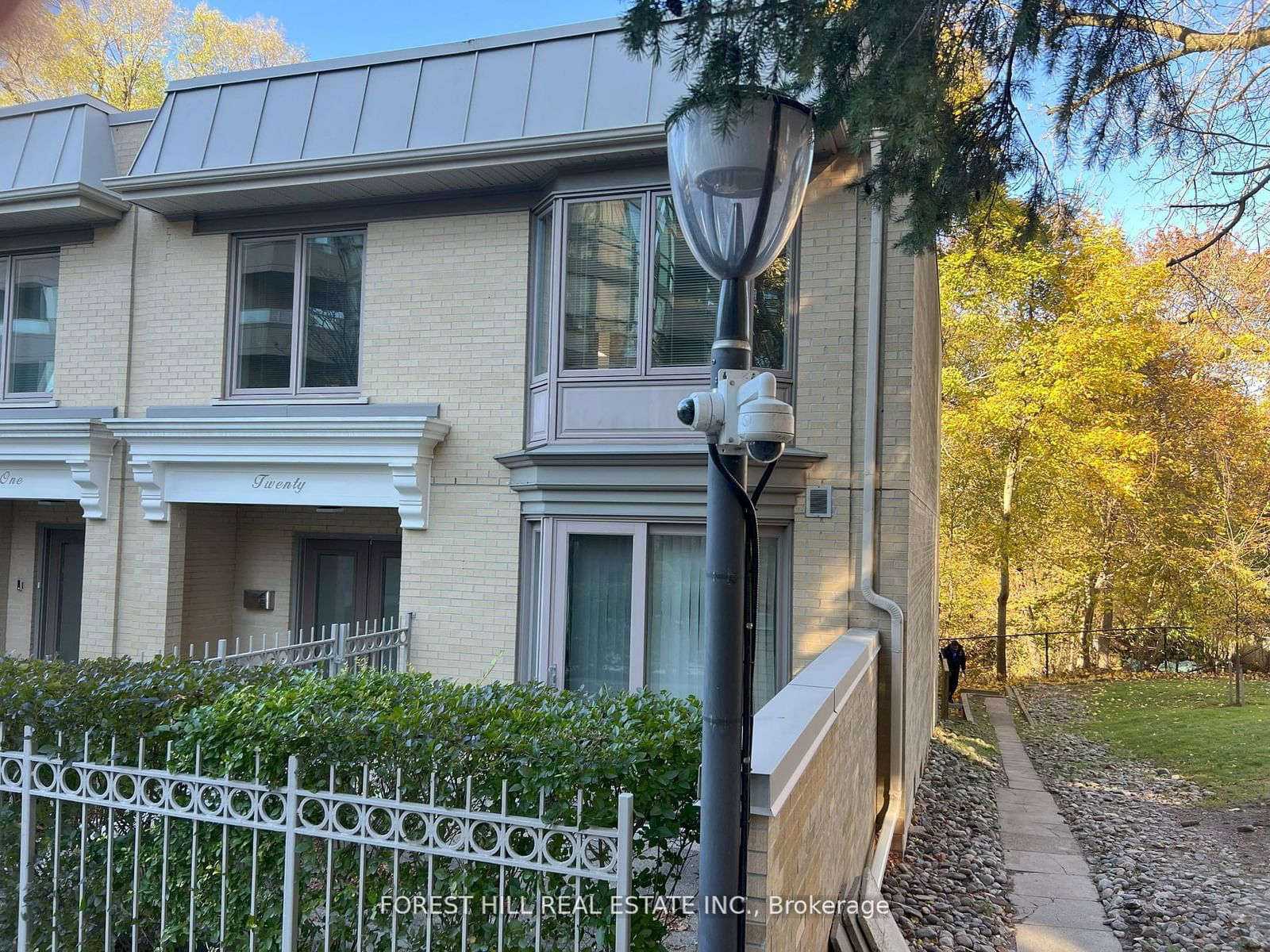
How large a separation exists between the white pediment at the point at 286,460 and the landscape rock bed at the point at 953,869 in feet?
17.7

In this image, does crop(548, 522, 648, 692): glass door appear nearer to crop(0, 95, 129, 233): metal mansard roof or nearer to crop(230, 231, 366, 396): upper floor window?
crop(230, 231, 366, 396): upper floor window

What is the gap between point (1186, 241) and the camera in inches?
495

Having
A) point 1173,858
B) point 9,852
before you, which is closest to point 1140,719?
point 1173,858

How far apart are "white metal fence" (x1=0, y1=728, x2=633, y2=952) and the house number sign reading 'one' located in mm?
4491

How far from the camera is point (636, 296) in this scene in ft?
25.8

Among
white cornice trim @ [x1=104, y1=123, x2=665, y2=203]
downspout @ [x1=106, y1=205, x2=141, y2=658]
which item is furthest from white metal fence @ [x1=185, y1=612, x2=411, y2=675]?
white cornice trim @ [x1=104, y1=123, x2=665, y2=203]

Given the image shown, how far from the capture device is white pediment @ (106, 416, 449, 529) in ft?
28.0

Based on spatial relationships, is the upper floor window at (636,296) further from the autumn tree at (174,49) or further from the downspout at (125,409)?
the autumn tree at (174,49)

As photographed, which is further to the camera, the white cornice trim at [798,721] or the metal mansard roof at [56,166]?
the metal mansard roof at [56,166]

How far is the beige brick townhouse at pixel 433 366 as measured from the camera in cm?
768

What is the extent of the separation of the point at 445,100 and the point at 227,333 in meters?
3.41

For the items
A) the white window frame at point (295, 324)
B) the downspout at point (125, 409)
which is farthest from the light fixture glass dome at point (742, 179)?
the downspout at point (125, 409)

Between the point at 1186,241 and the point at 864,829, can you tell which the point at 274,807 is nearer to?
the point at 864,829

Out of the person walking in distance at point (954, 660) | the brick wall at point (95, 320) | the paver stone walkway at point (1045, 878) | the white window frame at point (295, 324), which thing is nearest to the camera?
the paver stone walkway at point (1045, 878)
